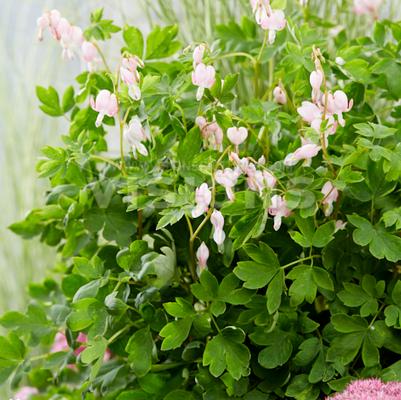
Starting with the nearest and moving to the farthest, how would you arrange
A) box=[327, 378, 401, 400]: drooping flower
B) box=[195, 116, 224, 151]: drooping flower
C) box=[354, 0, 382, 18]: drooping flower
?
1. box=[327, 378, 401, 400]: drooping flower
2. box=[195, 116, 224, 151]: drooping flower
3. box=[354, 0, 382, 18]: drooping flower

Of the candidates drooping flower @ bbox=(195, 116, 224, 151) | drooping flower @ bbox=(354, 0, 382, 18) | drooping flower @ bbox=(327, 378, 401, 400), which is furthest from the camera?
drooping flower @ bbox=(354, 0, 382, 18)

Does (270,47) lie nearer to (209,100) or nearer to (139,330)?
(209,100)

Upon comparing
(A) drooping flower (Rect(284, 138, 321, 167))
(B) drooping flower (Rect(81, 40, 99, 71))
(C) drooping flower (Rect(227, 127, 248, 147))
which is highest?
(B) drooping flower (Rect(81, 40, 99, 71))

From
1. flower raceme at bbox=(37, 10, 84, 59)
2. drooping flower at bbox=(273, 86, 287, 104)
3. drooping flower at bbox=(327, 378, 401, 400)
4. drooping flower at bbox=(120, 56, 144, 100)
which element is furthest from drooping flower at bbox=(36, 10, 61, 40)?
drooping flower at bbox=(327, 378, 401, 400)

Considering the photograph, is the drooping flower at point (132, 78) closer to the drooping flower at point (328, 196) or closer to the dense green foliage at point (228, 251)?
the dense green foliage at point (228, 251)

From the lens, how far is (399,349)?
0.84m

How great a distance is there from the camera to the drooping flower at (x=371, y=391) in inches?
29.1

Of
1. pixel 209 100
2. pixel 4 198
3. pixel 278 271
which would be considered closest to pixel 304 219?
pixel 278 271

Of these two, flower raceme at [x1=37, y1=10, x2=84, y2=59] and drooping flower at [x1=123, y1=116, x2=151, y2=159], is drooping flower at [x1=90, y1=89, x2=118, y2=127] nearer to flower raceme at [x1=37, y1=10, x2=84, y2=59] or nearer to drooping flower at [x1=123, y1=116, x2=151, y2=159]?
drooping flower at [x1=123, y1=116, x2=151, y2=159]

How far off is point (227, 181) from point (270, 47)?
0.29m

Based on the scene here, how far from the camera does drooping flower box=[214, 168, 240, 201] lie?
768 mm

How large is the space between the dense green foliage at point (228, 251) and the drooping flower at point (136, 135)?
0.04ft

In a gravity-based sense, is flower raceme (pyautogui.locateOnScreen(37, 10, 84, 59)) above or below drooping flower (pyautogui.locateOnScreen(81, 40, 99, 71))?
above

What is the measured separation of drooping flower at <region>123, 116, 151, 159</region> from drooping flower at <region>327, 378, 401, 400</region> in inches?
11.5
